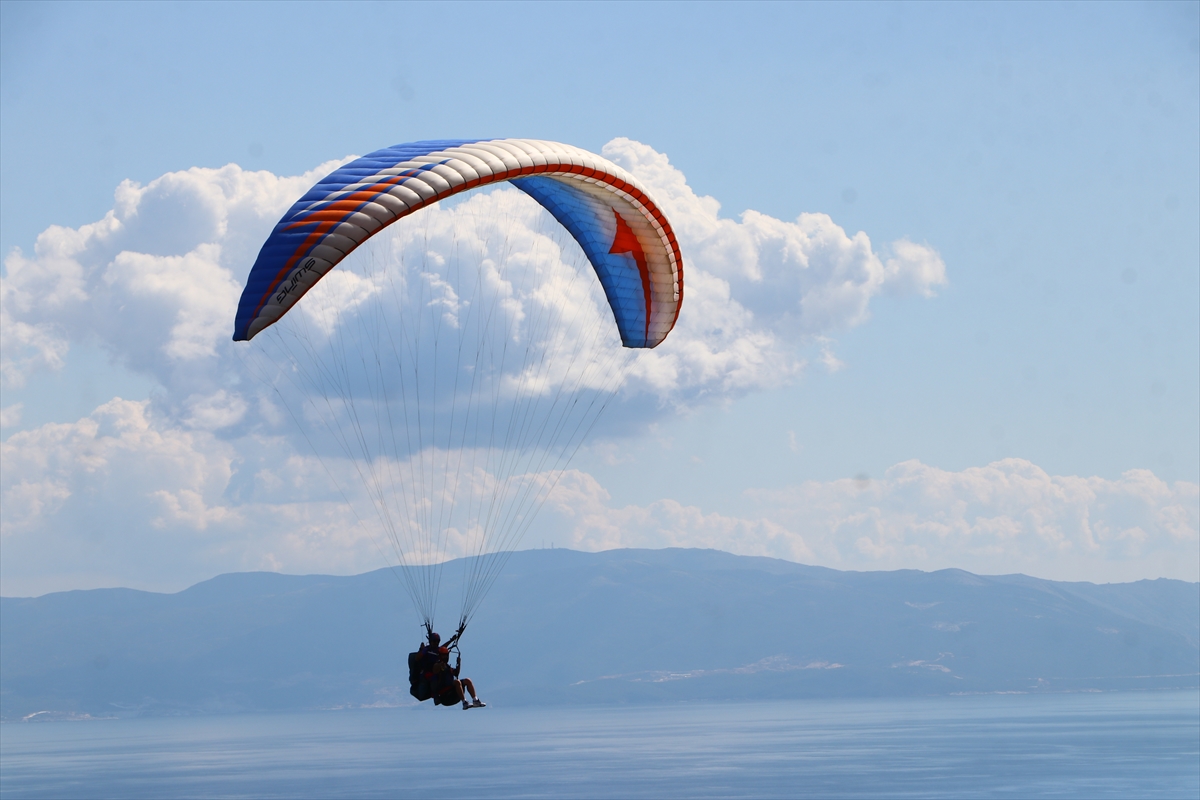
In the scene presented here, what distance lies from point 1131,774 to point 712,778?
127 ft

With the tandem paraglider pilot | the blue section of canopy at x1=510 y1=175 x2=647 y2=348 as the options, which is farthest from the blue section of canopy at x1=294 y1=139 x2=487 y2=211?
the tandem paraglider pilot

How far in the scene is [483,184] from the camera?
69.9 feet

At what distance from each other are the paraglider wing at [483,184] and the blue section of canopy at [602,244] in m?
0.02

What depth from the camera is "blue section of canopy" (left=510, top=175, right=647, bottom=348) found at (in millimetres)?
25703

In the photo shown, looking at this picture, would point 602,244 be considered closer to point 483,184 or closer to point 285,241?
point 483,184

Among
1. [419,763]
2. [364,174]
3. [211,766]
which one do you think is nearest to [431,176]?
[364,174]

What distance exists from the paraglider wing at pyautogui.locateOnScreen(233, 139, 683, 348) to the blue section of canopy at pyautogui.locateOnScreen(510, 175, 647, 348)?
0.02m

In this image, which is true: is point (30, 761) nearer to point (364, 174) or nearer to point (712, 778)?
point (712, 778)

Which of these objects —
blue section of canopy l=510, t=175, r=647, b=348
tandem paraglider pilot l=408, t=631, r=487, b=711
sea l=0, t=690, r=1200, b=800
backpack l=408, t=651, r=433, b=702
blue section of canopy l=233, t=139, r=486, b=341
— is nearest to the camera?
blue section of canopy l=233, t=139, r=486, b=341

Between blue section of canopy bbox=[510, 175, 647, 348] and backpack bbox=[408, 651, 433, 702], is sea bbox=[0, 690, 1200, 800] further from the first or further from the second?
backpack bbox=[408, 651, 433, 702]

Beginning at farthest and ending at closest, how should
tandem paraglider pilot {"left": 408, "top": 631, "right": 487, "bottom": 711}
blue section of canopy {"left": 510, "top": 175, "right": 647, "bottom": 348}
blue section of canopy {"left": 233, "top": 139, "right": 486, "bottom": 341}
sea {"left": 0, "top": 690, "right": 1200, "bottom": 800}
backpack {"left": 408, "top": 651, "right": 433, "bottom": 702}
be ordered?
sea {"left": 0, "top": 690, "right": 1200, "bottom": 800} < blue section of canopy {"left": 510, "top": 175, "right": 647, "bottom": 348} < backpack {"left": 408, "top": 651, "right": 433, "bottom": 702} < tandem paraglider pilot {"left": 408, "top": 631, "right": 487, "bottom": 711} < blue section of canopy {"left": 233, "top": 139, "right": 486, "bottom": 341}

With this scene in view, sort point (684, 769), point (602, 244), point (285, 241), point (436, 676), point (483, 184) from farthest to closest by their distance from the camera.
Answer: point (684, 769), point (602, 244), point (483, 184), point (436, 676), point (285, 241)

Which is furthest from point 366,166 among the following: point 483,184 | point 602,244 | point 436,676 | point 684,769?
point 684,769

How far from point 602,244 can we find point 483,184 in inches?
205
